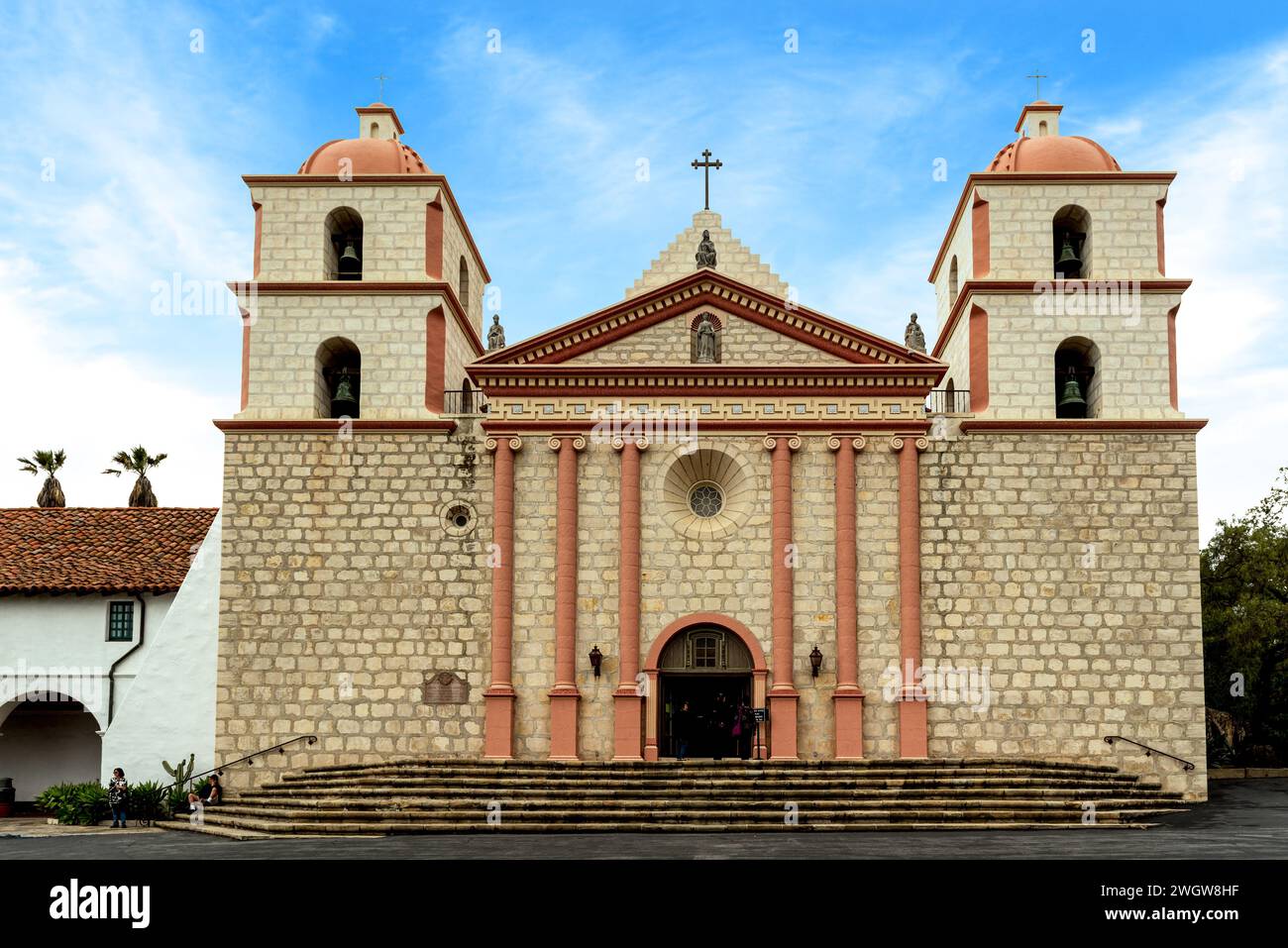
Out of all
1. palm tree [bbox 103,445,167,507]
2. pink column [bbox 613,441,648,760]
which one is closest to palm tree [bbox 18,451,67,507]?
palm tree [bbox 103,445,167,507]

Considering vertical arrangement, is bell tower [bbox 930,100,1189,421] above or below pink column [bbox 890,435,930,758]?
above

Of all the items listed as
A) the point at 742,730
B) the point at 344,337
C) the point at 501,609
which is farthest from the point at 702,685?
the point at 344,337

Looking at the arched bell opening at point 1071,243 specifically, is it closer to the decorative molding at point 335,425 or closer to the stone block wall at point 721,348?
the stone block wall at point 721,348

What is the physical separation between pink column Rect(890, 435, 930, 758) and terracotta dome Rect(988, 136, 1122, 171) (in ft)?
21.9

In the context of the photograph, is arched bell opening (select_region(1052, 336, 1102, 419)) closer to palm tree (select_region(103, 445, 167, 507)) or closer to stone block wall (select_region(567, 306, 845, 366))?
stone block wall (select_region(567, 306, 845, 366))

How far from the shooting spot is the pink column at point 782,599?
26.9 m

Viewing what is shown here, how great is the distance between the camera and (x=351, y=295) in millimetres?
29078

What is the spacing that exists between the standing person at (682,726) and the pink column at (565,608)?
7.18 ft

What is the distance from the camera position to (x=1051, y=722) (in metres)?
27.0

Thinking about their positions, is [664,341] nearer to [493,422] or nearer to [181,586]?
[493,422]

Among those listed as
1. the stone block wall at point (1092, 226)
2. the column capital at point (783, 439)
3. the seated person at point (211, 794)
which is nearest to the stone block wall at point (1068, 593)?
the column capital at point (783, 439)

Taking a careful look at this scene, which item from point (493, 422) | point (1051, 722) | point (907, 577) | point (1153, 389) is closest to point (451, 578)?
point (493, 422)

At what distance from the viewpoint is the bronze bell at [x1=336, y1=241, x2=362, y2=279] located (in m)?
29.5
